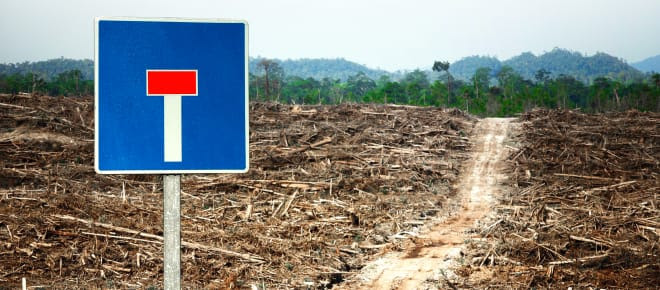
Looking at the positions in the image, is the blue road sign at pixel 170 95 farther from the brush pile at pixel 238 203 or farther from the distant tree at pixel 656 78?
the distant tree at pixel 656 78

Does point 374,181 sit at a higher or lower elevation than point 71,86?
lower

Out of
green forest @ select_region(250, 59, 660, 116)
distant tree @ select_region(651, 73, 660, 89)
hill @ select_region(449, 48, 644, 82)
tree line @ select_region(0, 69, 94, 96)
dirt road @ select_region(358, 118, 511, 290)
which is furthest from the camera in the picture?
hill @ select_region(449, 48, 644, 82)

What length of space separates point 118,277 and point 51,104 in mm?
17384

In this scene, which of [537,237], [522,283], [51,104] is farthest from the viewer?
[51,104]

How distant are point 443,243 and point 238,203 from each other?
453cm

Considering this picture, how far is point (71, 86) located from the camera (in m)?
46.0

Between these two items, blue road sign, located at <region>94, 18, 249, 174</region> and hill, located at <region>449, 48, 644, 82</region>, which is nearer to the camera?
blue road sign, located at <region>94, 18, 249, 174</region>

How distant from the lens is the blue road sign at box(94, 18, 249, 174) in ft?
7.50

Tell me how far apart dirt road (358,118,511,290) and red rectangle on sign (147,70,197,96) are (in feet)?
24.0

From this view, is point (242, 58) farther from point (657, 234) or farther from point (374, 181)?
point (374, 181)

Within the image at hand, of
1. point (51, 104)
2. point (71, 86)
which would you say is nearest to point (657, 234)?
point (51, 104)

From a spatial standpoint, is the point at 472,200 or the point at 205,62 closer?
the point at 205,62

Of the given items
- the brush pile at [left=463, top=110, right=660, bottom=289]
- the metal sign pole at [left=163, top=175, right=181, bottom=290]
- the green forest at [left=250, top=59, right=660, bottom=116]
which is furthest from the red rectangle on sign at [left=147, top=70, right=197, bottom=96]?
the green forest at [left=250, top=59, right=660, bottom=116]

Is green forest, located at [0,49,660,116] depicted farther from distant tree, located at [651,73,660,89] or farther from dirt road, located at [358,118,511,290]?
dirt road, located at [358,118,511,290]
